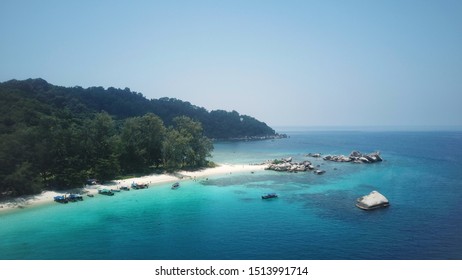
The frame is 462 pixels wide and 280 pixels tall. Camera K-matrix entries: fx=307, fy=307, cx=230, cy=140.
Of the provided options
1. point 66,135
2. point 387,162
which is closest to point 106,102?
point 66,135

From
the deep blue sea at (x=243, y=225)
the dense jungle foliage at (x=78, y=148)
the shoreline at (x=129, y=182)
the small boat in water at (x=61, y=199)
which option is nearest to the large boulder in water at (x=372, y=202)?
the deep blue sea at (x=243, y=225)

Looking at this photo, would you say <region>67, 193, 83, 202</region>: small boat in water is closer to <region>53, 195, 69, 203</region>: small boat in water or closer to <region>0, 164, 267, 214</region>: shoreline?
<region>53, 195, 69, 203</region>: small boat in water

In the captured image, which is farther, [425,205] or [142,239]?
[425,205]

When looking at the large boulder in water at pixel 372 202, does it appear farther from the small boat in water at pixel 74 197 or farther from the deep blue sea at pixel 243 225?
the small boat in water at pixel 74 197

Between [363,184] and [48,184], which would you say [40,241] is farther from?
[363,184]

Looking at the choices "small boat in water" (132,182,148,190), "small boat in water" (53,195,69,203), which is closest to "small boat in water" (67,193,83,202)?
"small boat in water" (53,195,69,203)
